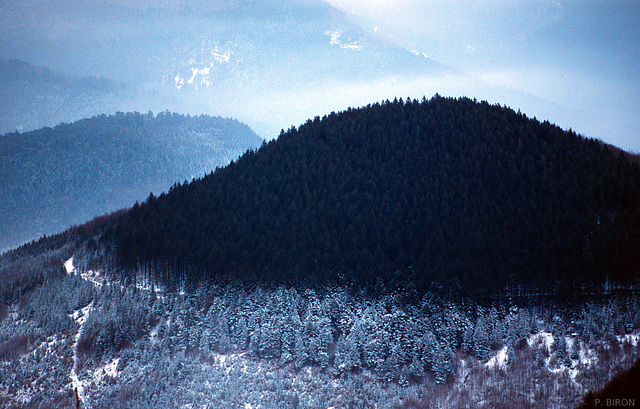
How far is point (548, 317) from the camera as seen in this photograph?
122 meters

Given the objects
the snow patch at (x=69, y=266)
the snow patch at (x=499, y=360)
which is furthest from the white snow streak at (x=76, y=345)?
the snow patch at (x=499, y=360)

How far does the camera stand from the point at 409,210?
494 ft

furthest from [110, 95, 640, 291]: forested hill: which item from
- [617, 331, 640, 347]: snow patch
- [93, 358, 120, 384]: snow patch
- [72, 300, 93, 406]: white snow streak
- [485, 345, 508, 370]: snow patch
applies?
[93, 358, 120, 384]: snow patch

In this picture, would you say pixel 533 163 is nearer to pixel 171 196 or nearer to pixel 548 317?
pixel 548 317

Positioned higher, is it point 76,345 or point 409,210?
point 409,210

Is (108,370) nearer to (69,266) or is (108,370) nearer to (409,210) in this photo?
(69,266)

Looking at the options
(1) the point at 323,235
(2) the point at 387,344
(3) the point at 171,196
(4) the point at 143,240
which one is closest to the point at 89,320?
(4) the point at 143,240

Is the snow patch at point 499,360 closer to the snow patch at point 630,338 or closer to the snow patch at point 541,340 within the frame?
the snow patch at point 541,340

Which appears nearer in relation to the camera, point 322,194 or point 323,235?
point 323,235

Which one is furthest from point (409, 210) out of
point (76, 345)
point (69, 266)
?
point (69, 266)

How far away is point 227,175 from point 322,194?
110 feet

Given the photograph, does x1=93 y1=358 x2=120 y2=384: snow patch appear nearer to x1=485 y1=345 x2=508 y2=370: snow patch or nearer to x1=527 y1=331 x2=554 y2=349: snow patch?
x1=485 y1=345 x2=508 y2=370: snow patch

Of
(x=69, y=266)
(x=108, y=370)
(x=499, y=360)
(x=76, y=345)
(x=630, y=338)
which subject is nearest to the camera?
(x=630, y=338)

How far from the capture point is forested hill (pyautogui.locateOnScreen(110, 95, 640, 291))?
131375 mm
